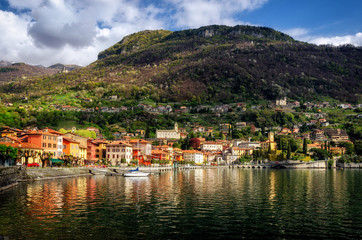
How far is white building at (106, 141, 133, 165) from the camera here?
111m

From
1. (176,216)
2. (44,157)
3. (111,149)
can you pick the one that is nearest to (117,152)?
(111,149)

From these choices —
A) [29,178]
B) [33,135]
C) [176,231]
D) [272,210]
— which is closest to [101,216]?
[176,231]

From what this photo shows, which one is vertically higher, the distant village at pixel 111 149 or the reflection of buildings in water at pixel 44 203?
the distant village at pixel 111 149

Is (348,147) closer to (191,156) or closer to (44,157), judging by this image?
(191,156)

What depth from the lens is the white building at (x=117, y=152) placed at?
365 ft

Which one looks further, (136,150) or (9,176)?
(136,150)

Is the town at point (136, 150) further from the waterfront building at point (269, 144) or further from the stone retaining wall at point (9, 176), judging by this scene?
the stone retaining wall at point (9, 176)

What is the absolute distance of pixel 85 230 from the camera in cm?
2388

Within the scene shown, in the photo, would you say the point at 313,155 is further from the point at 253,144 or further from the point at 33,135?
the point at 33,135

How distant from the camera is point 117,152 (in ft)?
368

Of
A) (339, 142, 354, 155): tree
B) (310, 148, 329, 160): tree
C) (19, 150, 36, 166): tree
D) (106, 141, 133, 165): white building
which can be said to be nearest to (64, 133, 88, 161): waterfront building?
Answer: (106, 141, 133, 165): white building

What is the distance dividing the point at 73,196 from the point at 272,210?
22684 mm

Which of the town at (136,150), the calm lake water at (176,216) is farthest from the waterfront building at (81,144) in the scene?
the calm lake water at (176,216)

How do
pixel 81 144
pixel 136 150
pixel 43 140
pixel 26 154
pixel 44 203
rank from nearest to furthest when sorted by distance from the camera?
pixel 44 203 < pixel 26 154 < pixel 43 140 < pixel 81 144 < pixel 136 150
